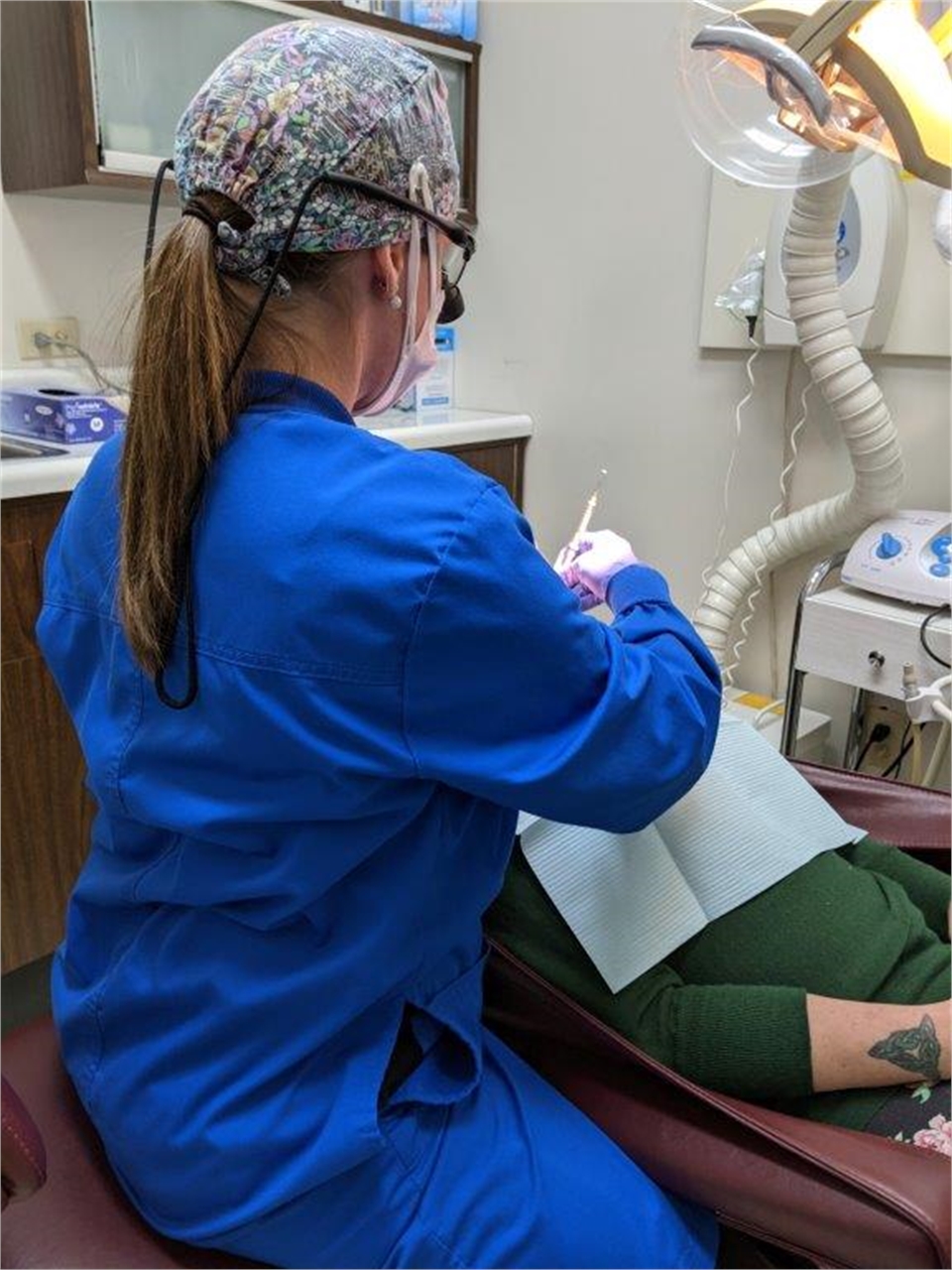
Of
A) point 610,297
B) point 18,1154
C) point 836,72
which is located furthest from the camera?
point 610,297

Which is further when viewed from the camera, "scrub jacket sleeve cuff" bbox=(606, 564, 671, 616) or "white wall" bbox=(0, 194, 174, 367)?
"white wall" bbox=(0, 194, 174, 367)

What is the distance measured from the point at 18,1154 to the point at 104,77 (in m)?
1.64

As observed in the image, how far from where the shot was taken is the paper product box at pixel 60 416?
5.43 ft

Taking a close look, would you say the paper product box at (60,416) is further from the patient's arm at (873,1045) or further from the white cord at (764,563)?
the patient's arm at (873,1045)

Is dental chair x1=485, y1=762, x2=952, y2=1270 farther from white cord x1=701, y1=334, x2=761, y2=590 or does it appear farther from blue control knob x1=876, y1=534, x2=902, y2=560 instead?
white cord x1=701, y1=334, x2=761, y2=590

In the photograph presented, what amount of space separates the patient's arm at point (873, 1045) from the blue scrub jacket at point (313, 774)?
0.89 feet

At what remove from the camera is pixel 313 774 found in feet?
2.34

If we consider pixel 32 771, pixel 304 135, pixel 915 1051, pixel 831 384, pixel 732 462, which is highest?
pixel 304 135

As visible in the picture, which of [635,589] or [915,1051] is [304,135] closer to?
[635,589]

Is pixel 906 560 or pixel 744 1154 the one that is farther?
pixel 906 560

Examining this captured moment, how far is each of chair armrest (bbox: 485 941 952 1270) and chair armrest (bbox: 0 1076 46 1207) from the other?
42cm

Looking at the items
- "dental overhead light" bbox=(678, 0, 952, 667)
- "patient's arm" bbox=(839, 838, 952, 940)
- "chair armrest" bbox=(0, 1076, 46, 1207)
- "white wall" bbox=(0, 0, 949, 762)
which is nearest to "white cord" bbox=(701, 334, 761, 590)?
"white wall" bbox=(0, 0, 949, 762)

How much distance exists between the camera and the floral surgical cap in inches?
28.6

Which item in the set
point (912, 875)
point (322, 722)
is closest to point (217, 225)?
point (322, 722)
